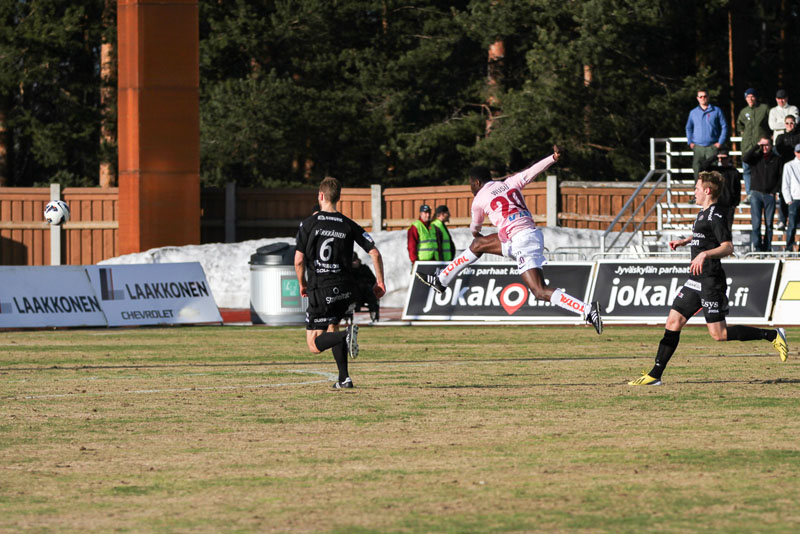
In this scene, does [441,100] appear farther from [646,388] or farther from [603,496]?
[603,496]

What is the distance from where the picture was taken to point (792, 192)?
22.6 m

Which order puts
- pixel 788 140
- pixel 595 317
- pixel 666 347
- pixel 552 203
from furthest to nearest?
pixel 552 203 < pixel 788 140 < pixel 595 317 < pixel 666 347

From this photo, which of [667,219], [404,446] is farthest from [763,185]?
[404,446]

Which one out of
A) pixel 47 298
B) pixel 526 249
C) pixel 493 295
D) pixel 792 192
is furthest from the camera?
pixel 493 295

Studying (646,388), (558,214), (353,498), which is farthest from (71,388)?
(558,214)

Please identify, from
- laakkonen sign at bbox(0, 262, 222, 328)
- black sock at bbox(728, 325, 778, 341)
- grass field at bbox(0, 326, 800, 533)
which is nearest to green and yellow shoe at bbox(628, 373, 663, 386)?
grass field at bbox(0, 326, 800, 533)

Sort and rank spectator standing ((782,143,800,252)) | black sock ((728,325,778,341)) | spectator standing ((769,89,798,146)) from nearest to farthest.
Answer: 1. black sock ((728,325,778,341))
2. spectator standing ((782,143,800,252))
3. spectator standing ((769,89,798,146))

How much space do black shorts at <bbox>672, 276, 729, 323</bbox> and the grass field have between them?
70cm

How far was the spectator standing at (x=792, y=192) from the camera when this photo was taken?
881 inches

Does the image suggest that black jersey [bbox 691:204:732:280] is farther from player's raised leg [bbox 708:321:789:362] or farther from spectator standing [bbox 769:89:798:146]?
spectator standing [bbox 769:89:798:146]

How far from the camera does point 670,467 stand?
25.3ft

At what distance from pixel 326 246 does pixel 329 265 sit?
17 centimetres

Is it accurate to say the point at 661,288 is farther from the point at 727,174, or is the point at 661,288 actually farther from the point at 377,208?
the point at 377,208

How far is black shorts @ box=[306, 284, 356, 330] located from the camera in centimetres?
1164
